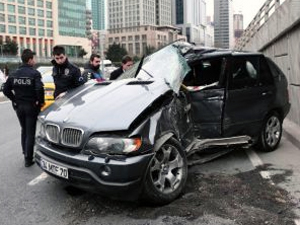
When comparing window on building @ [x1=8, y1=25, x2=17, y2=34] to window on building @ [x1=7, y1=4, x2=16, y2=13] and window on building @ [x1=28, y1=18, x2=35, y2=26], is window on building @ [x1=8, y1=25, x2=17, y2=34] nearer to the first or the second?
window on building @ [x1=7, y1=4, x2=16, y2=13]

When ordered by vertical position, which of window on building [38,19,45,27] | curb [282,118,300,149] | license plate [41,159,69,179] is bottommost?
curb [282,118,300,149]

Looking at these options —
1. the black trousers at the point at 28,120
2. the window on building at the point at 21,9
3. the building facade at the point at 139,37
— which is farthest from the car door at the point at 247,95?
the window on building at the point at 21,9

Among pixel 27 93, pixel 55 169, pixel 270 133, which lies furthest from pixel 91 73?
pixel 55 169

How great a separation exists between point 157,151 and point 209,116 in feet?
5.17

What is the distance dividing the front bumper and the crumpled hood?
0.32 meters

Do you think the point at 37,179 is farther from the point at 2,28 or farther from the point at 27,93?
the point at 2,28

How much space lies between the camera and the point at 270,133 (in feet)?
23.5

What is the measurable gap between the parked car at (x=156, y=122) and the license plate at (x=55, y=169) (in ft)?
0.04

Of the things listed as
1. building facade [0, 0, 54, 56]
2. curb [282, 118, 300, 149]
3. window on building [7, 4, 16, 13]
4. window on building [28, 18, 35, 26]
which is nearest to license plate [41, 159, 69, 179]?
curb [282, 118, 300, 149]

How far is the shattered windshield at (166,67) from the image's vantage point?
5.38 metres

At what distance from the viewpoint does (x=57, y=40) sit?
14125 cm

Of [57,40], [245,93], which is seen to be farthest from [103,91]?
[57,40]

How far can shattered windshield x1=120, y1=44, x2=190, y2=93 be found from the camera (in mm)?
5383

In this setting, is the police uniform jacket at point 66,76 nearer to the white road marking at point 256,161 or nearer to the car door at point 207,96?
the car door at point 207,96
